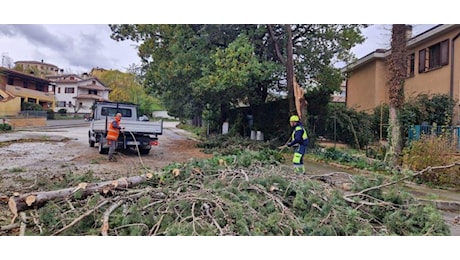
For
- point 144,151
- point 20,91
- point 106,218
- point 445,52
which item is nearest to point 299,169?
point 144,151

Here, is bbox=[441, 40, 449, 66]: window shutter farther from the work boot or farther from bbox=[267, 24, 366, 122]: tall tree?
the work boot

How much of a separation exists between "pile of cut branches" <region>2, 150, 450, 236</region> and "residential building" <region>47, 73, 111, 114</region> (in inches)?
A: 111

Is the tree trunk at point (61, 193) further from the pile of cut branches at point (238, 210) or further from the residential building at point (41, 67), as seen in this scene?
the residential building at point (41, 67)

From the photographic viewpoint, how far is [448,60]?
8695 millimetres

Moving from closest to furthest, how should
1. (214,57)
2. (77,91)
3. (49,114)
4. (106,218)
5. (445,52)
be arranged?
1. (106,218)
2. (214,57)
3. (77,91)
4. (49,114)
5. (445,52)

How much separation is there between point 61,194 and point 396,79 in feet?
20.6

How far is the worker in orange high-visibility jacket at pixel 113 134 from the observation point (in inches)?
227

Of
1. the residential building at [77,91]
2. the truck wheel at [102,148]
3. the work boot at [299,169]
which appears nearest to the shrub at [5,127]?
the residential building at [77,91]

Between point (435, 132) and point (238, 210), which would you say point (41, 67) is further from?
point (435, 132)

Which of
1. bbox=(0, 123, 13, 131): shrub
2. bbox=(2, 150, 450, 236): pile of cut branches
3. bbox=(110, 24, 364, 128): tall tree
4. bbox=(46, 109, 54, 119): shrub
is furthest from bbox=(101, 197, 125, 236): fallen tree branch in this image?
bbox=(46, 109, 54, 119): shrub

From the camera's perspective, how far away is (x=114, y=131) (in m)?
5.95
